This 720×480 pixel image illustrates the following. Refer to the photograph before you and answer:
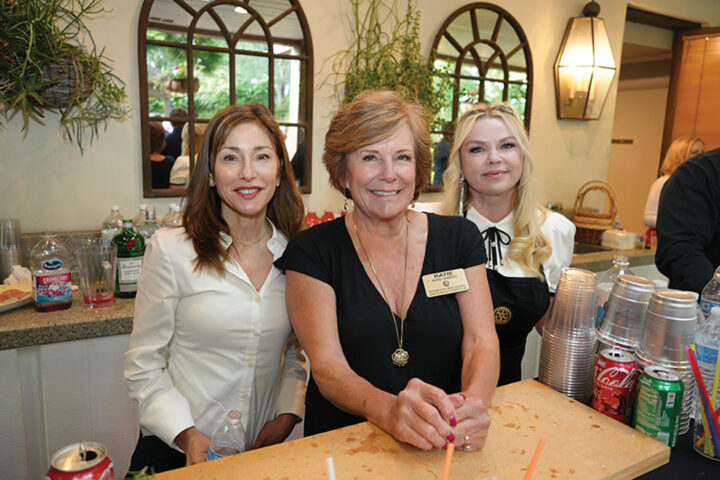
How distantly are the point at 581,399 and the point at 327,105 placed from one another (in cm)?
205

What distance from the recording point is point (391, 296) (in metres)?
1.29

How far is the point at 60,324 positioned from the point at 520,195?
1623 millimetres

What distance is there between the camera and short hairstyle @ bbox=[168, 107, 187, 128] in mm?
2402

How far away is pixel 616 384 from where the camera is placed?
41.8 inches

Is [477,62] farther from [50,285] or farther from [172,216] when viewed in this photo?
[50,285]

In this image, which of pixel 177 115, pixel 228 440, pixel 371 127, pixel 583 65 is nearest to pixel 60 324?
pixel 228 440

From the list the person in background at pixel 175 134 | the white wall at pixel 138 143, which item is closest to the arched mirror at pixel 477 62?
the white wall at pixel 138 143

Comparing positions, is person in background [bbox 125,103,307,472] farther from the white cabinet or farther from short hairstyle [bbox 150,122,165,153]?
short hairstyle [bbox 150,122,165,153]

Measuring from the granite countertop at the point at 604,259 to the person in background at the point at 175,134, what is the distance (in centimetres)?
202

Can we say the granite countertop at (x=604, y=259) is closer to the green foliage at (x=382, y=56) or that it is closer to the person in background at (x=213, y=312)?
the green foliage at (x=382, y=56)

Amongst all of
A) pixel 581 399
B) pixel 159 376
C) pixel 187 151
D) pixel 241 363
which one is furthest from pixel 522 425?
pixel 187 151

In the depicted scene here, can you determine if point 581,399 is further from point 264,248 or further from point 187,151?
point 187,151

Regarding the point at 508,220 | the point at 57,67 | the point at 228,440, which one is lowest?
the point at 228,440

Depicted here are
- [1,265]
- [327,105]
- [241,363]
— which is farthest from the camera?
[327,105]
